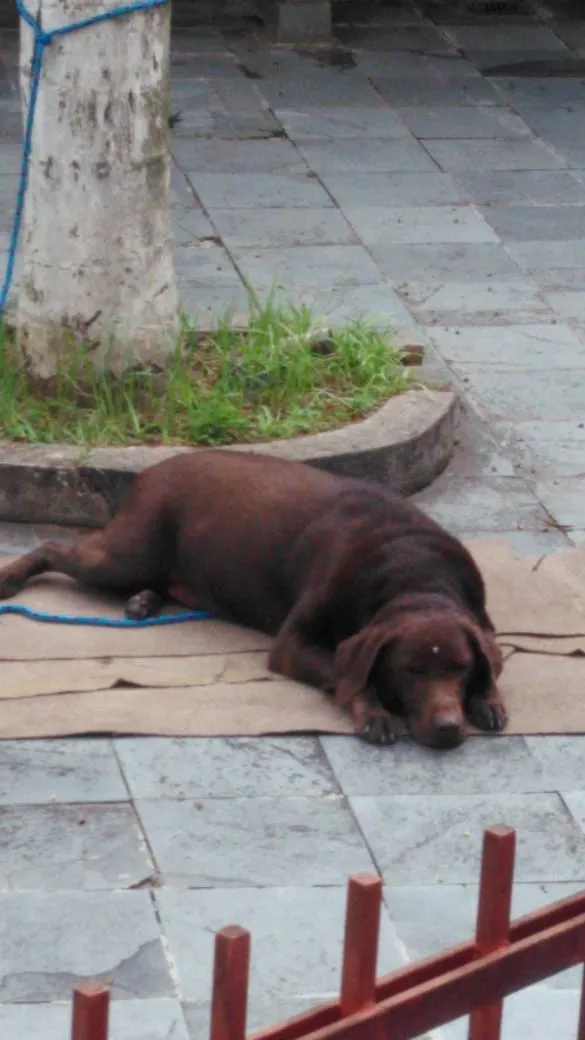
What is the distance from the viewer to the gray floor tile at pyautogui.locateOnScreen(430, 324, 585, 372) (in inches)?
304

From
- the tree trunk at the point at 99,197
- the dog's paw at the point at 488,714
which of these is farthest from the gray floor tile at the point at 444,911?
the tree trunk at the point at 99,197

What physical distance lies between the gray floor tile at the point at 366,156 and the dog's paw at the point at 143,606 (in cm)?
447

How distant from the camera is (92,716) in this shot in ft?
16.5

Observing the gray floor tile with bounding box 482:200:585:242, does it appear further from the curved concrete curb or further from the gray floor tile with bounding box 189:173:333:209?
the curved concrete curb

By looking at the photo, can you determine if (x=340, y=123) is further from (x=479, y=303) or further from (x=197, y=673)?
→ (x=197, y=673)

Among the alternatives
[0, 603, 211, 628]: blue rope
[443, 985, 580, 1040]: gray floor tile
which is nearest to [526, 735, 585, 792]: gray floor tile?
[443, 985, 580, 1040]: gray floor tile

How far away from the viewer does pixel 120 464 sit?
6.26 m

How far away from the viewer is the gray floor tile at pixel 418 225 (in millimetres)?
8984

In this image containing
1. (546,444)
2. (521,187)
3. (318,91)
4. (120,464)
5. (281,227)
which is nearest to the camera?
(120,464)

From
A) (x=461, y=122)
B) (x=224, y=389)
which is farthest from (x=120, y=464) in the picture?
(x=461, y=122)

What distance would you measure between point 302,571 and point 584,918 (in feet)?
9.77

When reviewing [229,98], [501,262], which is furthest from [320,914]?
[229,98]

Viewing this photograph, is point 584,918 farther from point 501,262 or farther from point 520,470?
point 501,262

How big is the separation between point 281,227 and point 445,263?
2.69 ft
